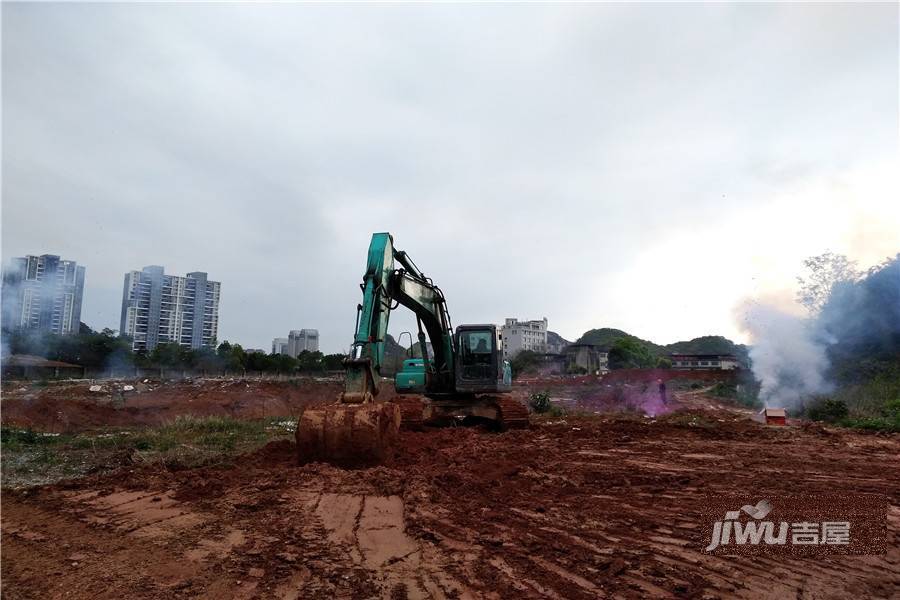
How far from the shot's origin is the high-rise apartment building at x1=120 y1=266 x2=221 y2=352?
46534 millimetres

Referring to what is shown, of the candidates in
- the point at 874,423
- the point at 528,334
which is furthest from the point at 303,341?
the point at 528,334

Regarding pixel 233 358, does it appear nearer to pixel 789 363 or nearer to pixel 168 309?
pixel 168 309

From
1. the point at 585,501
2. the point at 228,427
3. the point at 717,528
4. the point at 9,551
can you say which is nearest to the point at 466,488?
the point at 585,501

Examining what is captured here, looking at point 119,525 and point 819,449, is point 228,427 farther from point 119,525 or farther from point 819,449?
point 819,449

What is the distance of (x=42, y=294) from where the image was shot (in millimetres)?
32812

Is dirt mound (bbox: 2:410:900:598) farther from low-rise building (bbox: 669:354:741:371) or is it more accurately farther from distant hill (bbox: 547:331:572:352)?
distant hill (bbox: 547:331:572:352)

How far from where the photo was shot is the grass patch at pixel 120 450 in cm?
852

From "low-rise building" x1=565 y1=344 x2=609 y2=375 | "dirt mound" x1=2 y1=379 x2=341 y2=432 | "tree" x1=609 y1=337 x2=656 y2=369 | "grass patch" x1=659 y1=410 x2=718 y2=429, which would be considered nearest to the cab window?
"grass patch" x1=659 y1=410 x2=718 y2=429

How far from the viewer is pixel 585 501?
613 cm

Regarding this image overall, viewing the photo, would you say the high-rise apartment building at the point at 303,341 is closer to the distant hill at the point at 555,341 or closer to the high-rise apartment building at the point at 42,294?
the high-rise apartment building at the point at 42,294

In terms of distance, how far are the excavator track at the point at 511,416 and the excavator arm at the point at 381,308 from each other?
2.28 m

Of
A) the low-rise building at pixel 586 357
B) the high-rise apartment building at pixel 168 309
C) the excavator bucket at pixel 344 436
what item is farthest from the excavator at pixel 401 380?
the low-rise building at pixel 586 357

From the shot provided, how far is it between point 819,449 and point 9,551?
12.7 metres

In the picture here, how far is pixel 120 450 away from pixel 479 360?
25.4 feet
